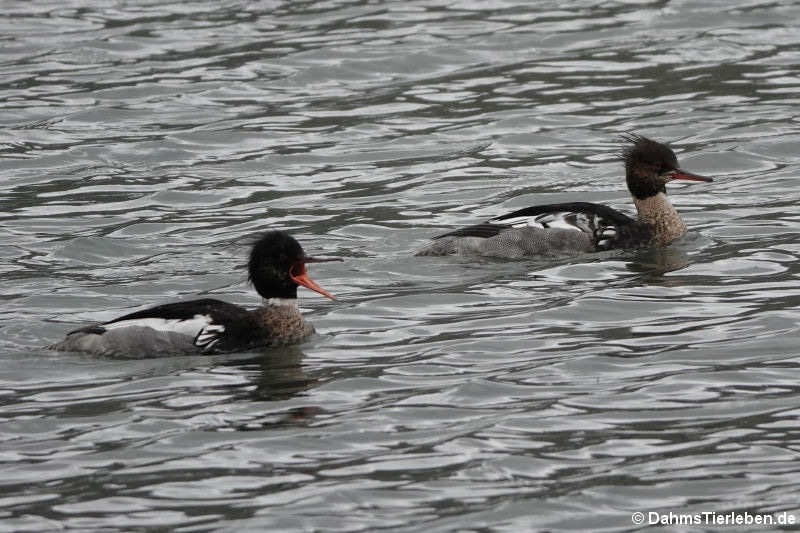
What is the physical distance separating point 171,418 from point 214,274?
13.6 ft

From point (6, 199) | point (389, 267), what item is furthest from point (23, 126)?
point (389, 267)

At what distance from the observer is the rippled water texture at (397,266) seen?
886 cm

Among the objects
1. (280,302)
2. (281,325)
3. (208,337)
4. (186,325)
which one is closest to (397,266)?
(280,302)

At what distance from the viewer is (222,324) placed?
463 inches

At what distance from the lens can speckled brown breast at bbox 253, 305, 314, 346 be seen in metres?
12.0

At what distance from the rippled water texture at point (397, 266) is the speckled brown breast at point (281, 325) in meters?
0.12

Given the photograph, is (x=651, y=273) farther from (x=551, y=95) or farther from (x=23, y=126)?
(x=23, y=126)

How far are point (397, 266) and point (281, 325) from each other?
2.42 meters

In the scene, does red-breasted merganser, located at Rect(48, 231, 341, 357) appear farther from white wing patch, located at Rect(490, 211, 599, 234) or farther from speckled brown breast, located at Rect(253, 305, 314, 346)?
white wing patch, located at Rect(490, 211, 599, 234)

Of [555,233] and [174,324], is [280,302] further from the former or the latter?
[555,233]

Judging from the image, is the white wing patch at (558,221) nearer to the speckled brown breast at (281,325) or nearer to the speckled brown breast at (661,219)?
the speckled brown breast at (661,219)

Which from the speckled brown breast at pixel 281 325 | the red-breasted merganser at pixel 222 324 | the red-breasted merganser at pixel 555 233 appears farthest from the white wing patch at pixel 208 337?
the red-breasted merganser at pixel 555 233

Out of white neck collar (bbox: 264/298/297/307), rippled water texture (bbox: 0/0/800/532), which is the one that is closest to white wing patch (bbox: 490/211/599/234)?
rippled water texture (bbox: 0/0/800/532)

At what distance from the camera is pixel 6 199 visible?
17.0 meters
